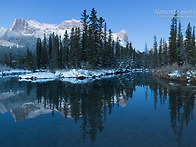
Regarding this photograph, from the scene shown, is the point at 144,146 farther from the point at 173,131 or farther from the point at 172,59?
the point at 172,59

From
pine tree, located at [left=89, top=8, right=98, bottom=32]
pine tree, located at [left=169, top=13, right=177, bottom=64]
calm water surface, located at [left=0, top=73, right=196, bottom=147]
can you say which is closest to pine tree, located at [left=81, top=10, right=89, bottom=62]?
pine tree, located at [left=89, top=8, right=98, bottom=32]

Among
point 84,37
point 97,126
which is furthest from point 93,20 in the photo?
point 97,126

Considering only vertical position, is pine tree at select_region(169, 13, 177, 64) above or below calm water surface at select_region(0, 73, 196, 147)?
above

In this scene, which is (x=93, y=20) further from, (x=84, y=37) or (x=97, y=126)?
(x=97, y=126)

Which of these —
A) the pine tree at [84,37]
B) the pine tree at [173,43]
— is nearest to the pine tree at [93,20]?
the pine tree at [84,37]

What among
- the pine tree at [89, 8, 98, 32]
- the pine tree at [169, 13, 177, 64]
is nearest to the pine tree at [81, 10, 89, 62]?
the pine tree at [89, 8, 98, 32]

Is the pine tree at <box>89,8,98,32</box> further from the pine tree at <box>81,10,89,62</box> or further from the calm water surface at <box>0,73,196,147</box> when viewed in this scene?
the calm water surface at <box>0,73,196,147</box>

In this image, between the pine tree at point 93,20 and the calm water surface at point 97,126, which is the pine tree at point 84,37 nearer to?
the pine tree at point 93,20

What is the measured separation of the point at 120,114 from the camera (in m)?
10.4

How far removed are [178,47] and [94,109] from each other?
4006 centimetres

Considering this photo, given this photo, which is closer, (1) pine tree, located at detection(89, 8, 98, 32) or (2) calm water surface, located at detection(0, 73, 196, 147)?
(2) calm water surface, located at detection(0, 73, 196, 147)

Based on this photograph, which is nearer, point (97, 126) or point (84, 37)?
point (97, 126)

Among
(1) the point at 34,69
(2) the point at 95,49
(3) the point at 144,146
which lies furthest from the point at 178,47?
(1) the point at 34,69

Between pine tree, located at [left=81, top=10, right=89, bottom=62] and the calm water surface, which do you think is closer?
the calm water surface
